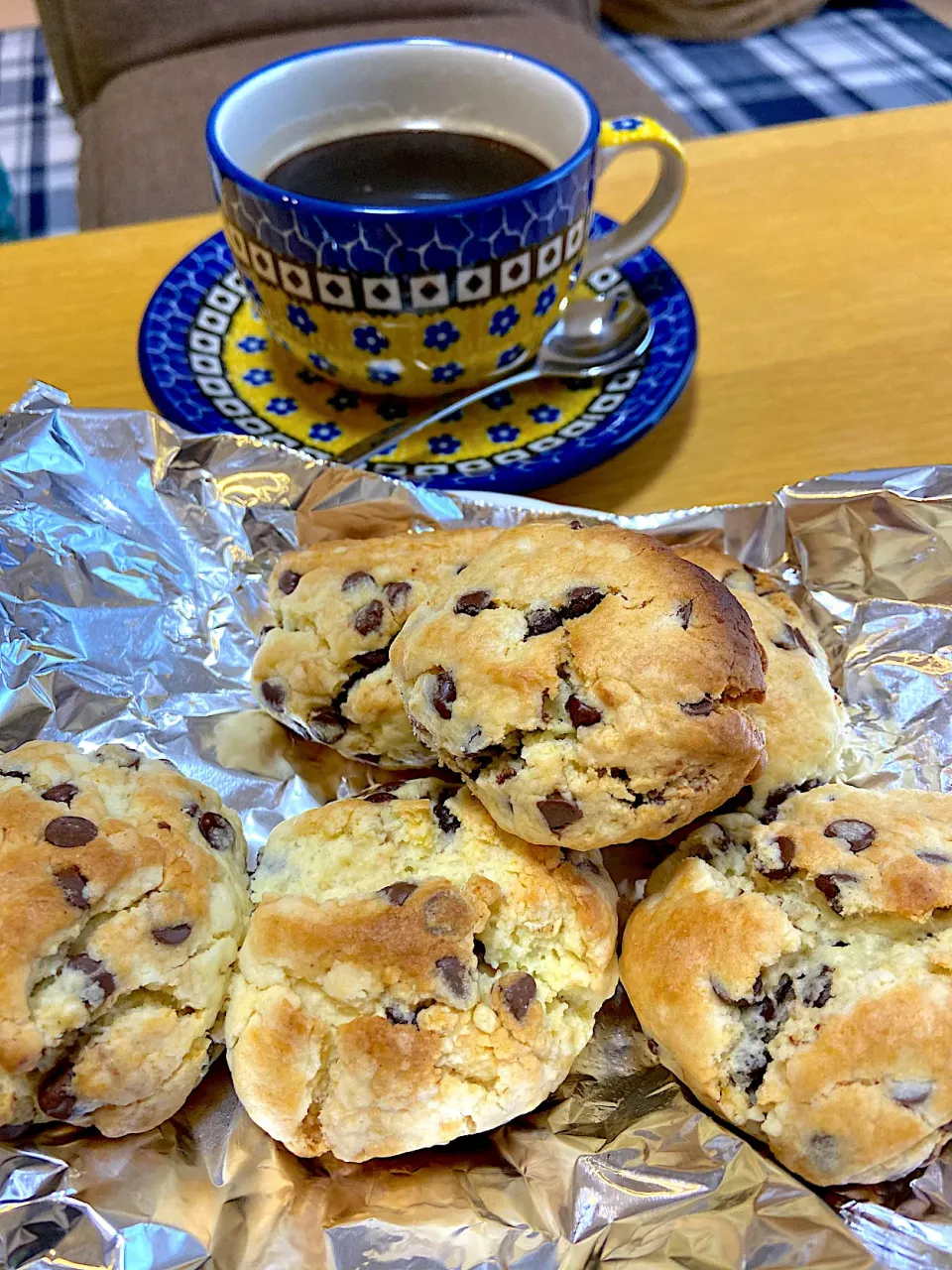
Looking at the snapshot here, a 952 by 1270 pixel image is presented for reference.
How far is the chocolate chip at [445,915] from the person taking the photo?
29.5 inches

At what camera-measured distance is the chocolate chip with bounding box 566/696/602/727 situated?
0.77 metres

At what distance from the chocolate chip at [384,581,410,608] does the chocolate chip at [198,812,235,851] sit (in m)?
0.23

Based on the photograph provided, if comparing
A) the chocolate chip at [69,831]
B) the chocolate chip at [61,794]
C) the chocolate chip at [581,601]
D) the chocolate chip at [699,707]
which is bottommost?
the chocolate chip at [61,794]

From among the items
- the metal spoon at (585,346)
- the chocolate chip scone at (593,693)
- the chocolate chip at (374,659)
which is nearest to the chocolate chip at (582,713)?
the chocolate chip scone at (593,693)

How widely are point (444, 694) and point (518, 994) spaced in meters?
0.22

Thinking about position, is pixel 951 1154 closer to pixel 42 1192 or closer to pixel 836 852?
pixel 836 852

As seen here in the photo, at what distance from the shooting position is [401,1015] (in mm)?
737

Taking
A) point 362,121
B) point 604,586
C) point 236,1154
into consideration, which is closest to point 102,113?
point 362,121

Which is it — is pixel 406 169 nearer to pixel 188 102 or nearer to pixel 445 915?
pixel 445 915

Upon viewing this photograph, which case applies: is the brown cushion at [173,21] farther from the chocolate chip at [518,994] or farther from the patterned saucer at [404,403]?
the chocolate chip at [518,994]

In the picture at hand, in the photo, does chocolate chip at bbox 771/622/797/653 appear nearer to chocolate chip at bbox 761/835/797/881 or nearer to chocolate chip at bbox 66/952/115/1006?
chocolate chip at bbox 761/835/797/881

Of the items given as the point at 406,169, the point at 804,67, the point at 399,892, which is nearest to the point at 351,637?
the point at 399,892

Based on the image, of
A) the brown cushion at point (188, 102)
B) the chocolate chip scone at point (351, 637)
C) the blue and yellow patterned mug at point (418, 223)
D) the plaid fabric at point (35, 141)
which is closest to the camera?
the chocolate chip scone at point (351, 637)

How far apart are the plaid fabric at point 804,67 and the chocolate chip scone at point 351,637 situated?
2.70 metres
